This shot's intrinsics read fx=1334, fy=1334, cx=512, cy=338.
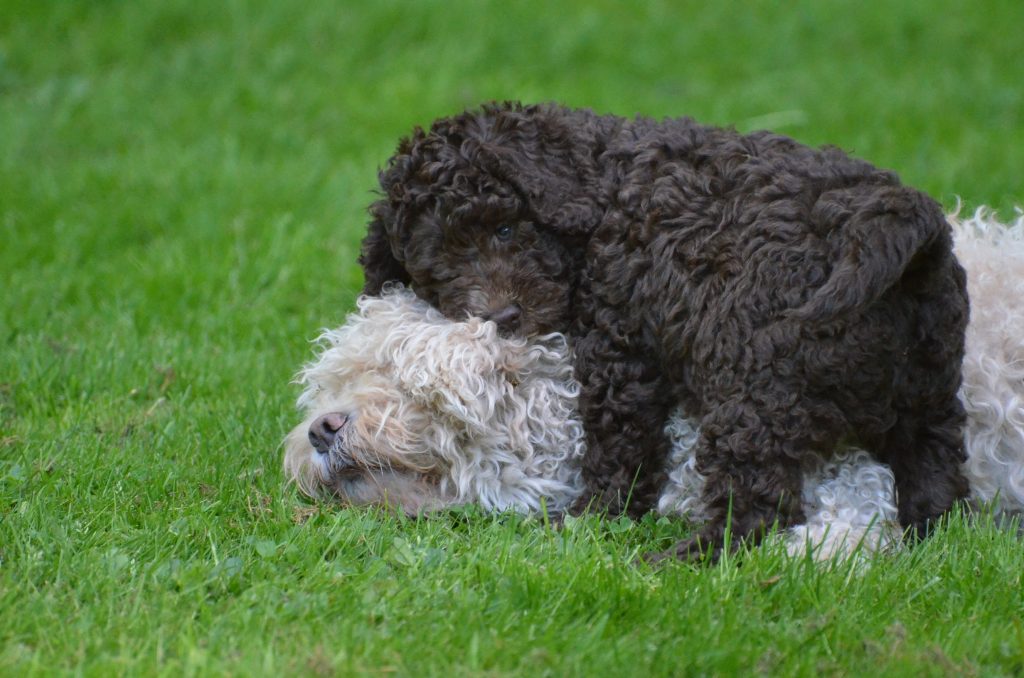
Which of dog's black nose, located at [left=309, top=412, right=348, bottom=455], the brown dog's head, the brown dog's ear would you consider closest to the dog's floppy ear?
the brown dog's head

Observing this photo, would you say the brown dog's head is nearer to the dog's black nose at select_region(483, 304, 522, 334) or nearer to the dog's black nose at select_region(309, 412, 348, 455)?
the dog's black nose at select_region(483, 304, 522, 334)

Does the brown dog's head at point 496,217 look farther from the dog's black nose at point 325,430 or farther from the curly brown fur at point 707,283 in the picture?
the dog's black nose at point 325,430

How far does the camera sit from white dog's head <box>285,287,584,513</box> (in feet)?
15.0

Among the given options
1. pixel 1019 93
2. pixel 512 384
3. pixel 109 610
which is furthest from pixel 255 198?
pixel 1019 93

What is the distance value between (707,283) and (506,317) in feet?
2.54

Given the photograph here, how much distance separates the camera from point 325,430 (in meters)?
4.63

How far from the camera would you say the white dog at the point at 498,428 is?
14.8ft

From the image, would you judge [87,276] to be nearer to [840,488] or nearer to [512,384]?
[512,384]

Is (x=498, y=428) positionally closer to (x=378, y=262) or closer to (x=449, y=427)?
(x=449, y=427)

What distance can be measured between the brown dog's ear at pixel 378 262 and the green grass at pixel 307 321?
787mm

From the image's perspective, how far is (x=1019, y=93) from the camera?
34.0ft

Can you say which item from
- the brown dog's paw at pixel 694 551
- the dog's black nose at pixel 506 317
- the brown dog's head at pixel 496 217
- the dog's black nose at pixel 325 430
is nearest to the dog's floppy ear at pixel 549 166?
the brown dog's head at pixel 496 217

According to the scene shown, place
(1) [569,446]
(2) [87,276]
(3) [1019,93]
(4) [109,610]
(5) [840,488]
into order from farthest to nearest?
(3) [1019,93]
(2) [87,276]
(1) [569,446]
(5) [840,488]
(4) [109,610]

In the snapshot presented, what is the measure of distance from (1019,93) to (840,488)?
23.1ft
